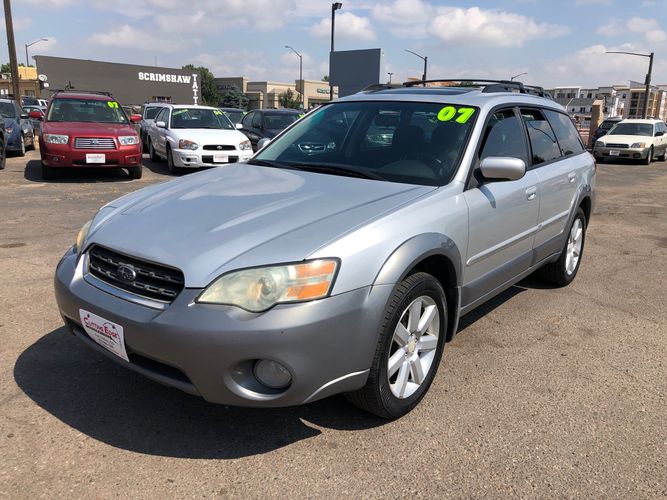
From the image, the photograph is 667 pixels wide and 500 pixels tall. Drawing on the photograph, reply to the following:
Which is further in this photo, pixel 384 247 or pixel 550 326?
pixel 550 326

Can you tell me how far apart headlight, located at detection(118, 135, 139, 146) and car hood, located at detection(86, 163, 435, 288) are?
25.2 ft

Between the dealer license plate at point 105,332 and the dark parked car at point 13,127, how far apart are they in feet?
42.6

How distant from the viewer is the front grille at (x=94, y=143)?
1012 centimetres

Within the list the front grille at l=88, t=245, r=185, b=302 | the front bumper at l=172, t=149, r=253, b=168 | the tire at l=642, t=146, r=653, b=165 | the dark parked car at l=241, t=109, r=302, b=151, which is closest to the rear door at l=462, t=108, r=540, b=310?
the front grille at l=88, t=245, r=185, b=302

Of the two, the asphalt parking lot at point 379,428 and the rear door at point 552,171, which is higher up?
the rear door at point 552,171

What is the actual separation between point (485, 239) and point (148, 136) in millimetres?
13540

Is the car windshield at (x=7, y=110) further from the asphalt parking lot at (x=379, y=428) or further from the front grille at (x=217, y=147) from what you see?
the asphalt parking lot at (x=379, y=428)

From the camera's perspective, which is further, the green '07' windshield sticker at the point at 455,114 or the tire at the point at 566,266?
the tire at the point at 566,266

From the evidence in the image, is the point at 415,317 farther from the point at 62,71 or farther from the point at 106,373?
the point at 62,71

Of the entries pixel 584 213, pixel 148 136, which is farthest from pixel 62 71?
pixel 584 213

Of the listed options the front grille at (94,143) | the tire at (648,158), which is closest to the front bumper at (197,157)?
the front grille at (94,143)

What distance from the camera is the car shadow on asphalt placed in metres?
2.63

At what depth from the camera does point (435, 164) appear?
3348 millimetres

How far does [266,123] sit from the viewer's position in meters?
15.0
